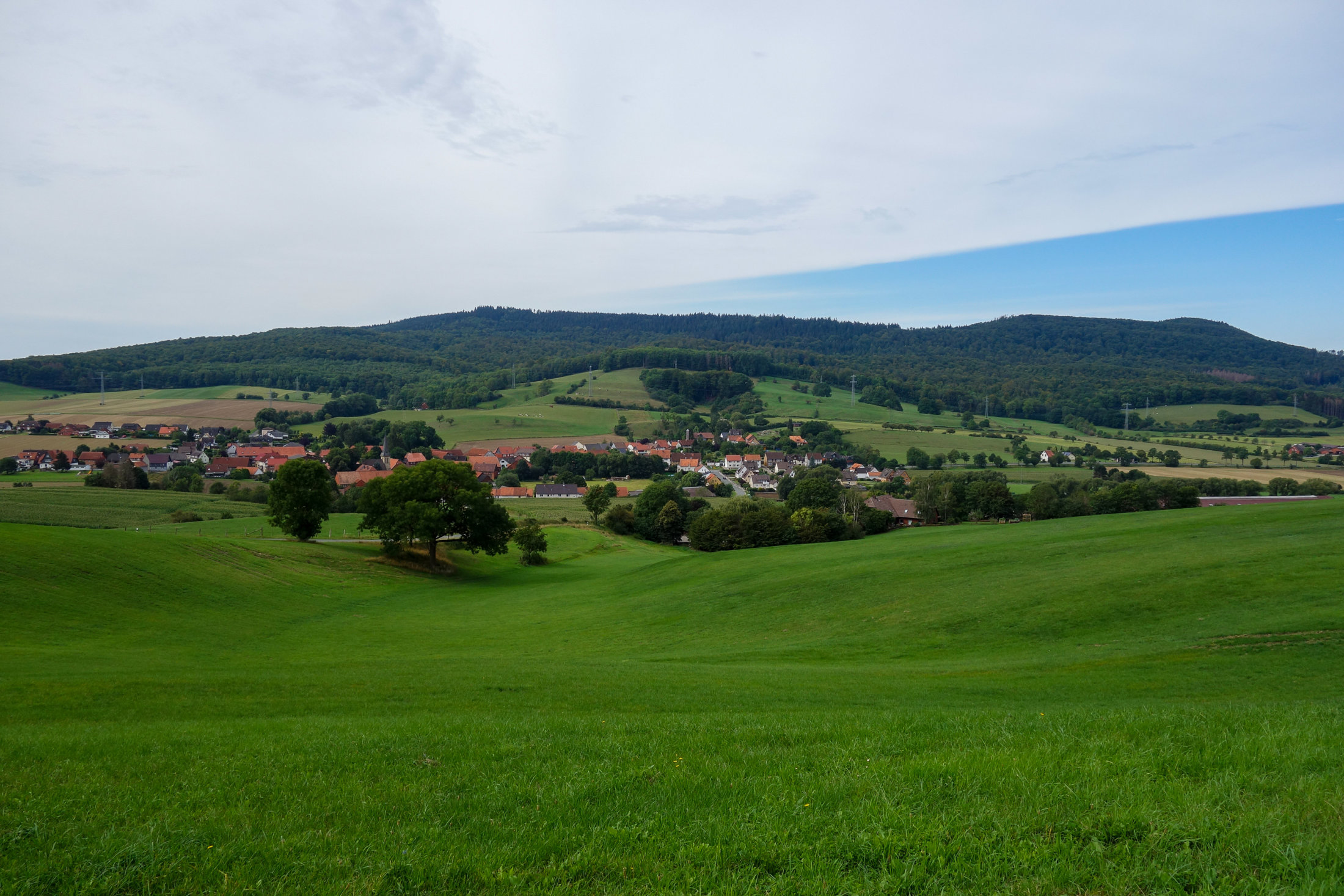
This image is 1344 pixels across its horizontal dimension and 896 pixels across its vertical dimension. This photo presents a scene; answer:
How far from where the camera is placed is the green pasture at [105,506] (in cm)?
6269

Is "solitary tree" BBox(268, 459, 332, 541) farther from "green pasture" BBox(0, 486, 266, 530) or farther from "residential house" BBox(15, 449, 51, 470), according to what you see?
"residential house" BBox(15, 449, 51, 470)

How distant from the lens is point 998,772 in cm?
708

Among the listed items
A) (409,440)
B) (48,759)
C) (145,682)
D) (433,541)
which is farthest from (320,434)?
(48,759)

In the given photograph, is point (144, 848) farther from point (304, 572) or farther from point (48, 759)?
point (304, 572)

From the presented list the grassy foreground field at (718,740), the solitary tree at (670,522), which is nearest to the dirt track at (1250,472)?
the solitary tree at (670,522)

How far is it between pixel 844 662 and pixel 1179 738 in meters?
16.3

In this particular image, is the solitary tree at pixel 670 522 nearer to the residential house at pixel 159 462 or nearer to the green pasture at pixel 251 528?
the green pasture at pixel 251 528

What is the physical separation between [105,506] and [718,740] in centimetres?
8200

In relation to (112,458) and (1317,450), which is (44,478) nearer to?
(112,458)

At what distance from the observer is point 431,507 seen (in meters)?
51.8

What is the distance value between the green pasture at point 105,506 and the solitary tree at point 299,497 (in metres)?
16.6

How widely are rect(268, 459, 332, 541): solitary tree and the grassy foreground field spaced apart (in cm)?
1928

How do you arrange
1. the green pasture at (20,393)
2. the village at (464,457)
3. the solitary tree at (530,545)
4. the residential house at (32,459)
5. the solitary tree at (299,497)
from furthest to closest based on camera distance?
the green pasture at (20,393) → the village at (464,457) → the residential house at (32,459) → the solitary tree at (530,545) → the solitary tree at (299,497)

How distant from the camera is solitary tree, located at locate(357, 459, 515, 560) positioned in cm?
5184
